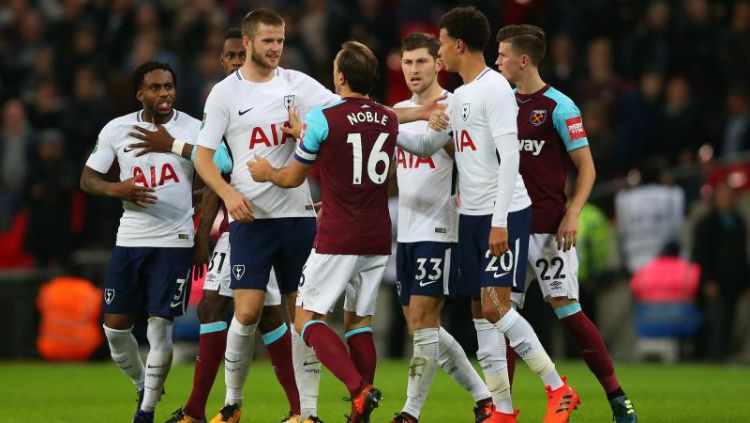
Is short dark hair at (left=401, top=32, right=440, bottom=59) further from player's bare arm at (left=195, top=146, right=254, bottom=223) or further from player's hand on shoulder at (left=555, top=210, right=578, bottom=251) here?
player's bare arm at (left=195, top=146, right=254, bottom=223)

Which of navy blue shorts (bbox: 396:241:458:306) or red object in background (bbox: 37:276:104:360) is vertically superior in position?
navy blue shorts (bbox: 396:241:458:306)

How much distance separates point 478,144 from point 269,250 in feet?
5.25

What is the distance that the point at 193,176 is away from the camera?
10.6m

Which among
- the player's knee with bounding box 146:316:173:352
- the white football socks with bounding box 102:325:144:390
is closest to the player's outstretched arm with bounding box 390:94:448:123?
the player's knee with bounding box 146:316:173:352

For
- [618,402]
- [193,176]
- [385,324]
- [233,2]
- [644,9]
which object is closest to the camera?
[618,402]

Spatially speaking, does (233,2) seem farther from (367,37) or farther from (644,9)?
(644,9)

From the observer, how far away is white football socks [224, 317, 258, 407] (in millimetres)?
9734

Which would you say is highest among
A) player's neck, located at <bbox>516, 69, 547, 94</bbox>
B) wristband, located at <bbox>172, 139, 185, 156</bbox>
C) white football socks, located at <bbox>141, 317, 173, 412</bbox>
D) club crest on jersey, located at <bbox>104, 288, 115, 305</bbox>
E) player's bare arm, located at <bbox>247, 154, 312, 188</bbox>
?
player's neck, located at <bbox>516, 69, 547, 94</bbox>

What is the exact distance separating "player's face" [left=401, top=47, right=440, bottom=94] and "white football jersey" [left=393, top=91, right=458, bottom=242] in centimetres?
19

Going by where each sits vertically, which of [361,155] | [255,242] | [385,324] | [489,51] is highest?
[489,51]

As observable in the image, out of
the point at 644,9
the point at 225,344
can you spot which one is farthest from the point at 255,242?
the point at 644,9

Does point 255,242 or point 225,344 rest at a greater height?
point 255,242

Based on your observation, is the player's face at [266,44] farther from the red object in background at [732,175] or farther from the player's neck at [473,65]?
the red object in background at [732,175]

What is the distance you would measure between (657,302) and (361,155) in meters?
9.99
